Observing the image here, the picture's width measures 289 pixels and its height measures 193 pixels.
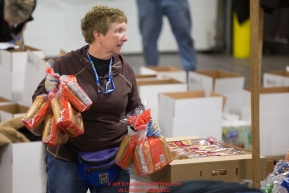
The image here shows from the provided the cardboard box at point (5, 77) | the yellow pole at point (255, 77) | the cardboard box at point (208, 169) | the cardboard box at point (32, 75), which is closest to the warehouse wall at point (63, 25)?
the cardboard box at point (5, 77)

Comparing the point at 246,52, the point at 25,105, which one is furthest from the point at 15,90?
the point at 246,52

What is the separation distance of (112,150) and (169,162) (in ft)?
0.96

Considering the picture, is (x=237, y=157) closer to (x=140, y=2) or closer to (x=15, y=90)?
(x=15, y=90)

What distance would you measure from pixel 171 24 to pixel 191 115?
2615mm

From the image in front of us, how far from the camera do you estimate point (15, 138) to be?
402 cm

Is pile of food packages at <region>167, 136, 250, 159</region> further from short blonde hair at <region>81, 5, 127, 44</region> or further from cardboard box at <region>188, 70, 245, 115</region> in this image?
cardboard box at <region>188, 70, 245, 115</region>

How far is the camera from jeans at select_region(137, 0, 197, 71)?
274 inches

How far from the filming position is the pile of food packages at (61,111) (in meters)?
2.78

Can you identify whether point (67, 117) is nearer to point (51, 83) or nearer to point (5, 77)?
point (51, 83)

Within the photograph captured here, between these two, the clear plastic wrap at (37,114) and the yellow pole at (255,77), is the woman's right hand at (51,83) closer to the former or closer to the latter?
the clear plastic wrap at (37,114)

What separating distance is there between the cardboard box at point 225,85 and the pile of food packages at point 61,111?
2784 mm

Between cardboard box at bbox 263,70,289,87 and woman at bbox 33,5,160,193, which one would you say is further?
cardboard box at bbox 263,70,289,87

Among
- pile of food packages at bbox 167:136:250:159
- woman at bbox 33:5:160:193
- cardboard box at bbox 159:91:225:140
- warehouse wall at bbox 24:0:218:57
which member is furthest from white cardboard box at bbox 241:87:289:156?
warehouse wall at bbox 24:0:218:57

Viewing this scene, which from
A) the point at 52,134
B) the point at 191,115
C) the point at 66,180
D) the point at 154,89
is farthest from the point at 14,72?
the point at 52,134
